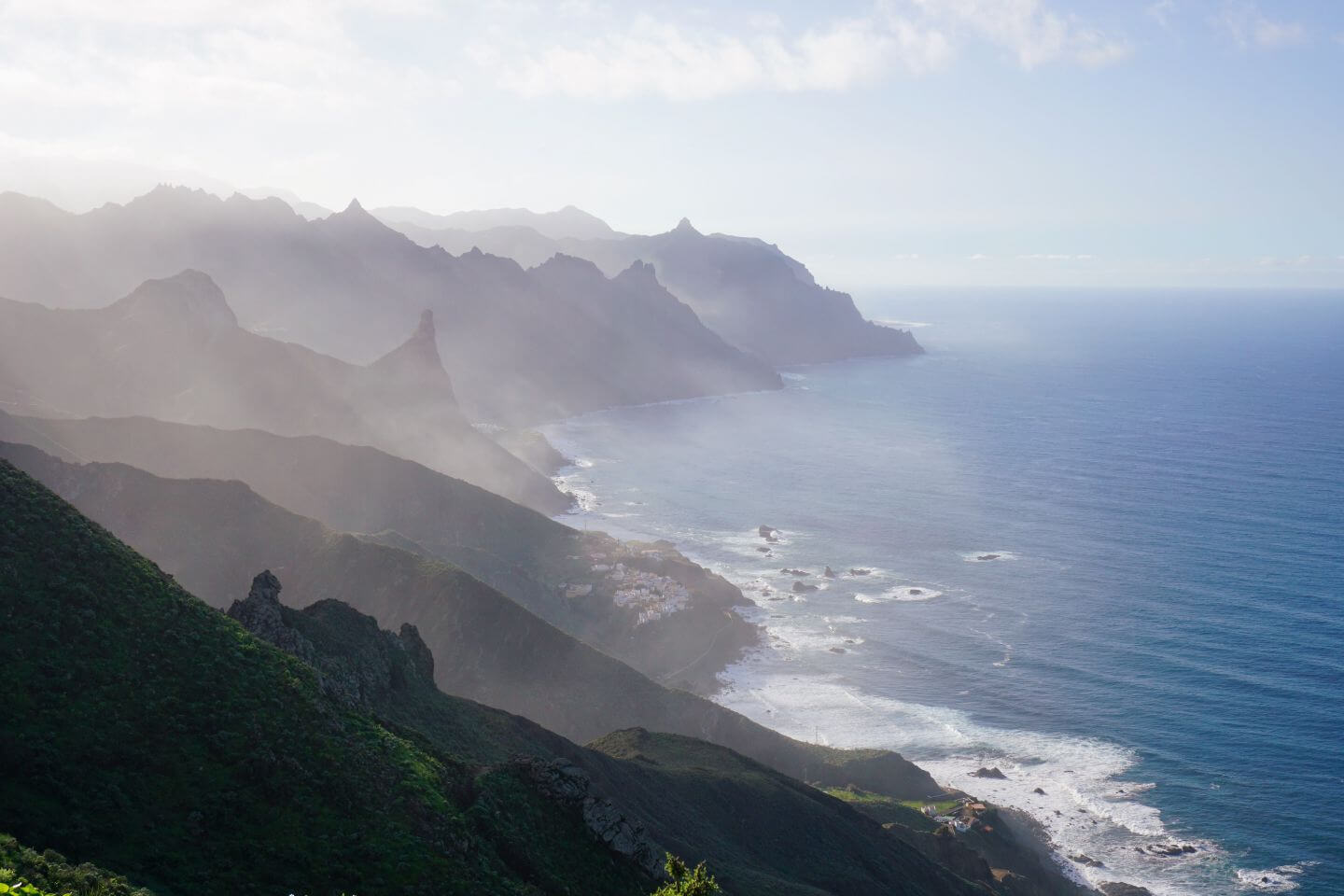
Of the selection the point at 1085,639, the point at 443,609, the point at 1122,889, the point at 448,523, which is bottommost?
the point at 1122,889

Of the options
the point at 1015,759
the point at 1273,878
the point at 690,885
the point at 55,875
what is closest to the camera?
the point at 55,875

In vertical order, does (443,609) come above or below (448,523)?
below

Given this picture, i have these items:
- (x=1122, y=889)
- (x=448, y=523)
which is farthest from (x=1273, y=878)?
(x=448, y=523)

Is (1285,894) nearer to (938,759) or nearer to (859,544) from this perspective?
(938,759)

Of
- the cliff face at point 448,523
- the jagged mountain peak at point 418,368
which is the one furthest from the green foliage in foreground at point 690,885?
the jagged mountain peak at point 418,368

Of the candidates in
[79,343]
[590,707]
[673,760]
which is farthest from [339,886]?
[79,343]

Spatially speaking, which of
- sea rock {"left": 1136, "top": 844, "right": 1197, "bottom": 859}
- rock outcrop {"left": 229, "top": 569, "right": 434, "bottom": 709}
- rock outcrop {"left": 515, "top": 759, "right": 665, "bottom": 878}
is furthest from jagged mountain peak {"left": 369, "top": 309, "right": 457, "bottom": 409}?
rock outcrop {"left": 515, "top": 759, "right": 665, "bottom": 878}

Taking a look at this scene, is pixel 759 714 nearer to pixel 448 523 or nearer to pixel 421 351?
pixel 448 523
